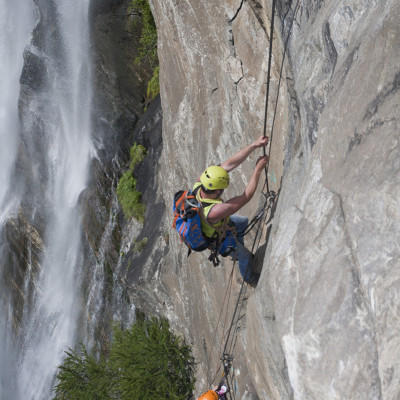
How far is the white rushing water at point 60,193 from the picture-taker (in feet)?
48.9

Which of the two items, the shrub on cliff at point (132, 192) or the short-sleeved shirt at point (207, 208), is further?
the shrub on cliff at point (132, 192)

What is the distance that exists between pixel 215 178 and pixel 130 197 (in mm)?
7706

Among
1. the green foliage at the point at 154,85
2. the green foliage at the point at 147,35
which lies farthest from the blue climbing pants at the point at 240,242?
the green foliage at the point at 147,35

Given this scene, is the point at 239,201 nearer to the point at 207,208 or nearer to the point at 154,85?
the point at 207,208

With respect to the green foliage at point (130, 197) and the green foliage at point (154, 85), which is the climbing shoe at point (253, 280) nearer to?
the green foliage at point (130, 197)

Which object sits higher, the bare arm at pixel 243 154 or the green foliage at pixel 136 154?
the green foliage at pixel 136 154

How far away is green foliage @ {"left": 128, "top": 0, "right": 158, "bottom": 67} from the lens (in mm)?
13945

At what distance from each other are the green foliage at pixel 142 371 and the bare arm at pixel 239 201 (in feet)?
18.3

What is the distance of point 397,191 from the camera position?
280 centimetres

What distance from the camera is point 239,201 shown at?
4980 mm

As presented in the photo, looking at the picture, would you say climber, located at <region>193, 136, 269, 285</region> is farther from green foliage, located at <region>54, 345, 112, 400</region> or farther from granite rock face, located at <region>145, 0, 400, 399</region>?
green foliage, located at <region>54, 345, 112, 400</region>

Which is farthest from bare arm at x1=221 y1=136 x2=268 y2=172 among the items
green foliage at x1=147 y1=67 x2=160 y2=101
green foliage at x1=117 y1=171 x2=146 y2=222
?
green foliage at x1=147 y1=67 x2=160 y2=101

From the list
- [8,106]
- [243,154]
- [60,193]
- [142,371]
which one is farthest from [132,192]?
[8,106]

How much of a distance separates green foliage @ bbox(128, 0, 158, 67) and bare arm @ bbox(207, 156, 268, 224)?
9.95 m
